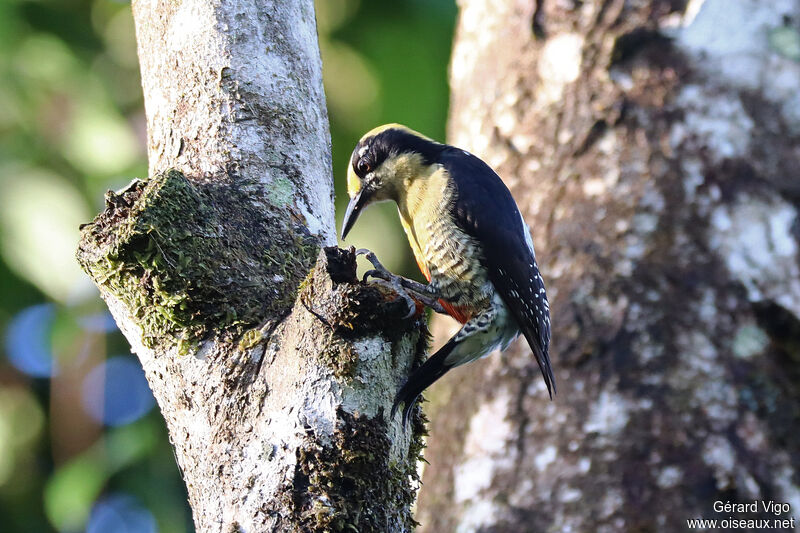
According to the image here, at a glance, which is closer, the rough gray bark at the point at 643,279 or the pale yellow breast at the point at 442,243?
the rough gray bark at the point at 643,279

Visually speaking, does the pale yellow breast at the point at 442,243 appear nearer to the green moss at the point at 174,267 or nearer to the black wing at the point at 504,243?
the black wing at the point at 504,243

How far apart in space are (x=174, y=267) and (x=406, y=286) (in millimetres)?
973

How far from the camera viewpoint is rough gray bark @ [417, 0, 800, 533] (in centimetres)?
302

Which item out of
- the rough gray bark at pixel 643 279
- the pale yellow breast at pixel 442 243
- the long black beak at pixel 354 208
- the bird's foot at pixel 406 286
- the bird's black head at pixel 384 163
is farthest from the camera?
the long black beak at pixel 354 208

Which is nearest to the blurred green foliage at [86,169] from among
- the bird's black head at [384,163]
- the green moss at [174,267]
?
the bird's black head at [384,163]

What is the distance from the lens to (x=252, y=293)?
2.20 meters

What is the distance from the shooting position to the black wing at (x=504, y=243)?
3062 millimetres

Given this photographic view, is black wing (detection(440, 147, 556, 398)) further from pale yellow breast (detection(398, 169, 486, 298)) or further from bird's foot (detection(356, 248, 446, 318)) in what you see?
bird's foot (detection(356, 248, 446, 318))

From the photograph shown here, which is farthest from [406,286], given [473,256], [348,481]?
[348,481]

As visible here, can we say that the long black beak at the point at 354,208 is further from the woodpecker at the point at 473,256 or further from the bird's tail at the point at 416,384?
the bird's tail at the point at 416,384

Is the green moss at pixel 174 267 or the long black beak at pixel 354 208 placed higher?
the green moss at pixel 174 267

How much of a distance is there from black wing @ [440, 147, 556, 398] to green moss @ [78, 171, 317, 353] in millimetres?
1111

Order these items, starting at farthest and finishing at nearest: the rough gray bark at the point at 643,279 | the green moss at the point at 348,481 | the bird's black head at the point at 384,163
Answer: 1. the bird's black head at the point at 384,163
2. the rough gray bark at the point at 643,279
3. the green moss at the point at 348,481

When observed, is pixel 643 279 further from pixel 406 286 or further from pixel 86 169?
pixel 86 169
